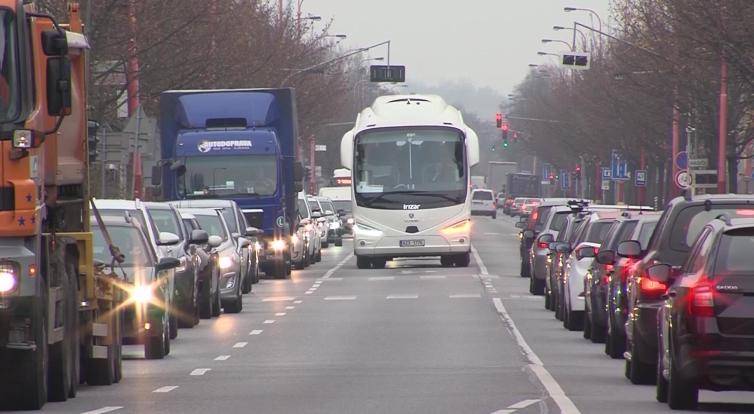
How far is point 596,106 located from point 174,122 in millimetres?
50820

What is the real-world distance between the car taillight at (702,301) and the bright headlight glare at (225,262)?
16.5 m

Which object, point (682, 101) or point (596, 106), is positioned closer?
point (682, 101)

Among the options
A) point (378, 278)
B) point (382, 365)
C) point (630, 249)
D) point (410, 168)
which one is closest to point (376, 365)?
point (382, 365)

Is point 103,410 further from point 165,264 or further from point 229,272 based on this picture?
point 229,272

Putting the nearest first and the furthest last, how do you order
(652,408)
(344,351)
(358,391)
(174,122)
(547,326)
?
1. (652,408)
2. (358,391)
3. (344,351)
4. (547,326)
5. (174,122)

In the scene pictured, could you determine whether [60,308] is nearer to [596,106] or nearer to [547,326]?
[547,326]

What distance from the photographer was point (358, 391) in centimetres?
1648

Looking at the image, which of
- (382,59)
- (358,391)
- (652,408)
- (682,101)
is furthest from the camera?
(382,59)

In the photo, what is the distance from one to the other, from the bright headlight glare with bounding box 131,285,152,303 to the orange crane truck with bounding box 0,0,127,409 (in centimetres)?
319

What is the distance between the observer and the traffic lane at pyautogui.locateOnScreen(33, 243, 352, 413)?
51.7ft

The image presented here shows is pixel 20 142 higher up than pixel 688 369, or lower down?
higher up

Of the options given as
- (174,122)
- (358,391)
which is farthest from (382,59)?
(358,391)

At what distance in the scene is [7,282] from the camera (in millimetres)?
14320

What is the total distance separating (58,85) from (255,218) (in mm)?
27834
